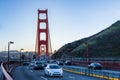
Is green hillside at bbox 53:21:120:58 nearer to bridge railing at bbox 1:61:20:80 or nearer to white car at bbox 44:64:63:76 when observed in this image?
bridge railing at bbox 1:61:20:80

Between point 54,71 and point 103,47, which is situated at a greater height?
point 103,47

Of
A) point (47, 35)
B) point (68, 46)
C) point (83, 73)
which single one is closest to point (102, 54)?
point (47, 35)

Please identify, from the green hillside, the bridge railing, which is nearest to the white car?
the bridge railing

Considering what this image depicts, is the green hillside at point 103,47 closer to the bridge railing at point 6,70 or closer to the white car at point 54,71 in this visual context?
the bridge railing at point 6,70

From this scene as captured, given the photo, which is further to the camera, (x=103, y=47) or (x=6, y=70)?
(x=103, y=47)

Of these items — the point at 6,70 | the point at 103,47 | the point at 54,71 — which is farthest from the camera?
the point at 103,47

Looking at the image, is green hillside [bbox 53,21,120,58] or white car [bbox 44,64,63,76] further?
green hillside [bbox 53,21,120,58]

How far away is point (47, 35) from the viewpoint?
123 meters

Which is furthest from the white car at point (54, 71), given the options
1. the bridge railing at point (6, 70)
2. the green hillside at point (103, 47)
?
the green hillside at point (103, 47)

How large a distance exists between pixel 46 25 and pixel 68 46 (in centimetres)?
6056

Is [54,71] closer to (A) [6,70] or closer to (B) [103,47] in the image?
(A) [6,70]

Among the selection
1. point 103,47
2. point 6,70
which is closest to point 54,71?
point 6,70

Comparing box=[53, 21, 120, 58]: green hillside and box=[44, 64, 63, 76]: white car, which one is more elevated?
box=[53, 21, 120, 58]: green hillside

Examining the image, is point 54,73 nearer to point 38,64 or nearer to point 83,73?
point 83,73
